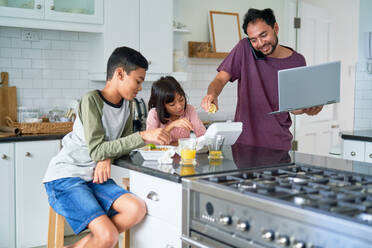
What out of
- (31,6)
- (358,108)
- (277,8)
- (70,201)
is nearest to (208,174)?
(70,201)

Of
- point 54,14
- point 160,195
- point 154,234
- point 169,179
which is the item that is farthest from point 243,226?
point 54,14

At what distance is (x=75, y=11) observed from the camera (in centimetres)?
420

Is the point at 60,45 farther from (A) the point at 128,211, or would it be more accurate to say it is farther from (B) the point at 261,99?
(A) the point at 128,211

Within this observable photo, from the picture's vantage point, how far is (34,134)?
396cm

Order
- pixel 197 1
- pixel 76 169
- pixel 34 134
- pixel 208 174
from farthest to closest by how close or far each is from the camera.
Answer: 1. pixel 197 1
2. pixel 34 134
3. pixel 76 169
4. pixel 208 174

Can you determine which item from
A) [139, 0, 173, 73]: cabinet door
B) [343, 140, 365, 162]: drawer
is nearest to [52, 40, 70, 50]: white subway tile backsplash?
[139, 0, 173, 73]: cabinet door

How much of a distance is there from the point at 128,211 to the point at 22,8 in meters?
2.48

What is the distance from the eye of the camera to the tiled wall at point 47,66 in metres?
4.29

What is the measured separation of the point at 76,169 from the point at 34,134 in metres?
1.67

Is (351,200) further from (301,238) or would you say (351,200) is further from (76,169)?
(76,169)

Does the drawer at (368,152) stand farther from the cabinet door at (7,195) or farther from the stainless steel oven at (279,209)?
the cabinet door at (7,195)

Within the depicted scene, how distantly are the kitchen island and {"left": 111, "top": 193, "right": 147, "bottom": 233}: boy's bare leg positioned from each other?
35mm

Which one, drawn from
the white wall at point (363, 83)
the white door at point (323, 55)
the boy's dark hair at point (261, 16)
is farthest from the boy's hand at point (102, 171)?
the white door at point (323, 55)

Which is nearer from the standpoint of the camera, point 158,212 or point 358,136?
point 158,212
